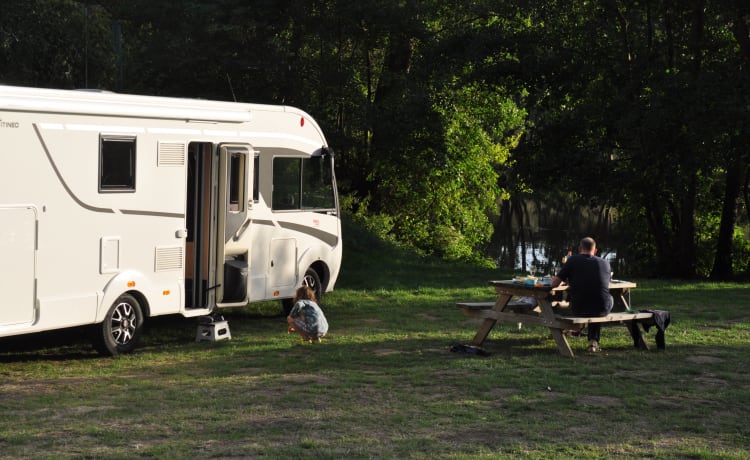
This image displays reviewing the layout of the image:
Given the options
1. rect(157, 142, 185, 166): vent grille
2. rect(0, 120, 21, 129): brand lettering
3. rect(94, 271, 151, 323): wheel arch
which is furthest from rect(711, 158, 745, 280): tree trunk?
rect(0, 120, 21, 129): brand lettering

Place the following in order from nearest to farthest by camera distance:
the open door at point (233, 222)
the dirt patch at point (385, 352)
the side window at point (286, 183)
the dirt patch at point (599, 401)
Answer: the dirt patch at point (599, 401) → the dirt patch at point (385, 352) → the open door at point (233, 222) → the side window at point (286, 183)

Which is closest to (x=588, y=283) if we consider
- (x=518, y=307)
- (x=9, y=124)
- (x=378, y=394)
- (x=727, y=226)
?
(x=518, y=307)

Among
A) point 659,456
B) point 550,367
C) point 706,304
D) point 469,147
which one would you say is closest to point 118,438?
point 659,456

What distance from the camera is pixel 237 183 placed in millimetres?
13688

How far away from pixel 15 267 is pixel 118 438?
10.8 feet

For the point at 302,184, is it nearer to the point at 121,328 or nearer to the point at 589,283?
the point at 121,328

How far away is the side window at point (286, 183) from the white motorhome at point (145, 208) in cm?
2

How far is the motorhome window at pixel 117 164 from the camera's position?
1156cm

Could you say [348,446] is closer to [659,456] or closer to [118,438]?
[118,438]

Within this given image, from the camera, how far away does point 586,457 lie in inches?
300

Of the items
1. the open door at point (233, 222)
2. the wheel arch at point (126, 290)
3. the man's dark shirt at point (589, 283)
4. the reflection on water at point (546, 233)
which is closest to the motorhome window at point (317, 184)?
the open door at point (233, 222)

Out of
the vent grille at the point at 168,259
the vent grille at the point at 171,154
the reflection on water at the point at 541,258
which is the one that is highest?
the vent grille at the point at 171,154

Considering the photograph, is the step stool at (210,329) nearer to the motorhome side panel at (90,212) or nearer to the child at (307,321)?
the motorhome side panel at (90,212)

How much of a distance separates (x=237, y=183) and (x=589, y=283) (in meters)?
4.77
